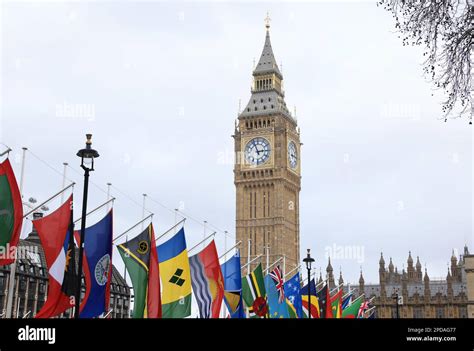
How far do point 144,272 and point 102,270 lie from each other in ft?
16.7

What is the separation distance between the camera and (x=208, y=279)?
128 feet

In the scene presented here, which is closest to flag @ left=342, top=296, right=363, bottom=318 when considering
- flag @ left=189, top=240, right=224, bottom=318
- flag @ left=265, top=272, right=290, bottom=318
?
flag @ left=265, top=272, right=290, bottom=318

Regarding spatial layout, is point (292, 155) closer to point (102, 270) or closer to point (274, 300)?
point (274, 300)

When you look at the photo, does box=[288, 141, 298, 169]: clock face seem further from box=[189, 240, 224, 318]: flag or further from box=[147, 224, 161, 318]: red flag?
box=[147, 224, 161, 318]: red flag

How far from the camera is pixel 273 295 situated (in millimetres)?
50281

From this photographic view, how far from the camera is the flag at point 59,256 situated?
25.7 m

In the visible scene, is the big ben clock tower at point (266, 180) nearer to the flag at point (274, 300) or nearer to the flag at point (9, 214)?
the flag at point (274, 300)

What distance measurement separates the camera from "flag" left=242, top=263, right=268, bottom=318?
44625mm

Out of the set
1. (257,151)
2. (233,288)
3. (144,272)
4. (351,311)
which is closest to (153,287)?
(144,272)

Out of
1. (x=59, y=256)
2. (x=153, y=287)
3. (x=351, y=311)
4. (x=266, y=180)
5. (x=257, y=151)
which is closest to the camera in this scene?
(x=59, y=256)

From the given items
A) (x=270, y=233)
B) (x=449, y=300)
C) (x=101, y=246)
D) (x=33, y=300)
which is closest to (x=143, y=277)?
(x=101, y=246)

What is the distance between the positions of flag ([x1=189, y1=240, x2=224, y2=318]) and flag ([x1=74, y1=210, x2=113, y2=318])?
10328 millimetres
